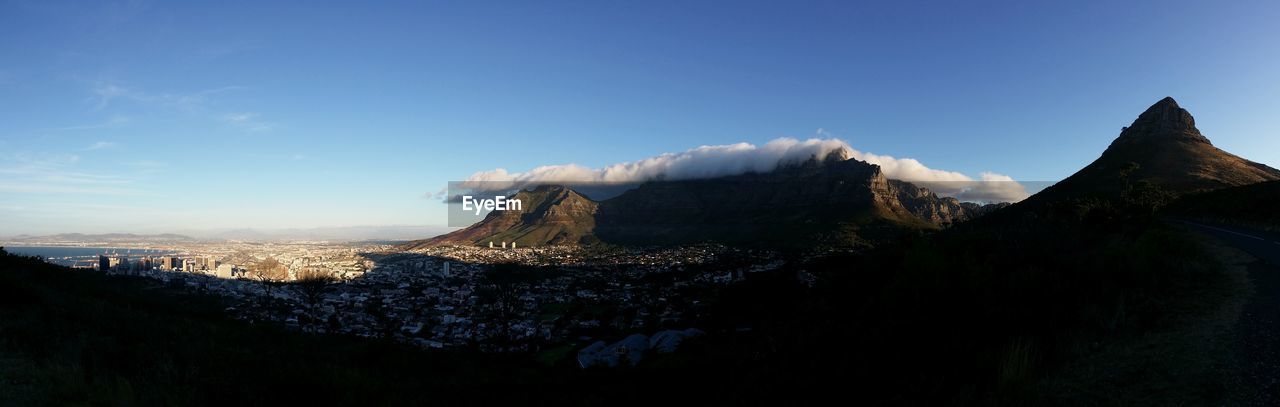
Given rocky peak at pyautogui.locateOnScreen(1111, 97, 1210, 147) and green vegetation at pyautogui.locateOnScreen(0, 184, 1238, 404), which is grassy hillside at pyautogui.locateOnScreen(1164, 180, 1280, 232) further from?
rocky peak at pyautogui.locateOnScreen(1111, 97, 1210, 147)

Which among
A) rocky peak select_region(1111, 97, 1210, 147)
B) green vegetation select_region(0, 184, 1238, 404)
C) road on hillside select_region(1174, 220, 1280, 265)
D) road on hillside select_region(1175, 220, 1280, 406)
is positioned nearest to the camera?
road on hillside select_region(1175, 220, 1280, 406)

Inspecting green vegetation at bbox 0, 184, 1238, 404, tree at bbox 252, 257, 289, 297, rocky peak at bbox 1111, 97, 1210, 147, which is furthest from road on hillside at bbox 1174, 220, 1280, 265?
rocky peak at bbox 1111, 97, 1210, 147

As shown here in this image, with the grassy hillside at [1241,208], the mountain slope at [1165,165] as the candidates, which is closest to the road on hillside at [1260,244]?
the grassy hillside at [1241,208]

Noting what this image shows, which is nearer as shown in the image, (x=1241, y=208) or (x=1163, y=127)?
(x=1241, y=208)

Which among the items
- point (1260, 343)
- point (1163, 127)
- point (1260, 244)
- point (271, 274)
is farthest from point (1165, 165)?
point (271, 274)

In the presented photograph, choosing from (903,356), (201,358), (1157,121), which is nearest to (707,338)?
(903,356)

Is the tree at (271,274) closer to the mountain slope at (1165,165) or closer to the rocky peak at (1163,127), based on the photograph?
the mountain slope at (1165,165)

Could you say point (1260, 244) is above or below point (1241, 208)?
below

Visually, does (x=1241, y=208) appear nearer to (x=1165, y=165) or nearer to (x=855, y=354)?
(x=855, y=354)

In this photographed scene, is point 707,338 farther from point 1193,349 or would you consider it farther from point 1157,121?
point 1157,121
